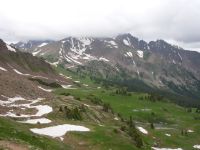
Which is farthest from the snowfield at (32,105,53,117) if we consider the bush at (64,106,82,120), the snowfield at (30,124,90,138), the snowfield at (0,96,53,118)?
the snowfield at (30,124,90,138)

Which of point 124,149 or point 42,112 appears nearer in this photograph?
point 124,149

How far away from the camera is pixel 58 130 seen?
288 ft

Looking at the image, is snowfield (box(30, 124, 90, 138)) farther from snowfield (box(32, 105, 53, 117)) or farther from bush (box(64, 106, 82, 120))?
bush (box(64, 106, 82, 120))

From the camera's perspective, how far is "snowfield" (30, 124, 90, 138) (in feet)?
275

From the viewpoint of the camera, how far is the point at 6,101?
11012 cm

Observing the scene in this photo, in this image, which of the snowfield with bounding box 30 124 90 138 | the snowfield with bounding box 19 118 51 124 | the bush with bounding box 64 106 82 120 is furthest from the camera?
the bush with bounding box 64 106 82 120

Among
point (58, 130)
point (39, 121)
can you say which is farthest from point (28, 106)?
point (58, 130)

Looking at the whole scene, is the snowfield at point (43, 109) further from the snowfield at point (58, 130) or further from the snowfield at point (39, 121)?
the snowfield at point (58, 130)

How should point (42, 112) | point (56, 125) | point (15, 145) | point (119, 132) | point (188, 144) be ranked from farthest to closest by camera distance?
point (188, 144) < point (42, 112) < point (119, 132) < point (56, 125) < point (15, 145)

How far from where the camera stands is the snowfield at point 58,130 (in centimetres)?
8382

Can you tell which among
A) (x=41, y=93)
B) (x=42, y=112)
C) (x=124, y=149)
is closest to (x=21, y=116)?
(x=42, y=112)

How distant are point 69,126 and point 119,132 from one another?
12.8m

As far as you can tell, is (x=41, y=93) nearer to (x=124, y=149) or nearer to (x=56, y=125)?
(x=56, y=125)

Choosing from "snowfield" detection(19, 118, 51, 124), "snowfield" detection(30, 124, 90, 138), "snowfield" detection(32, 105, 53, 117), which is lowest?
"snowfield" detection(30, 124, 90, 138)
